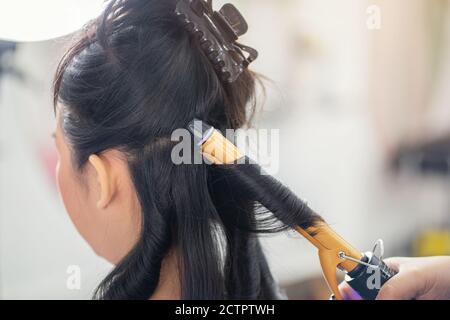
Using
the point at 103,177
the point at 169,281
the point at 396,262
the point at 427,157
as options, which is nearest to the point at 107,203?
the point at 103,177

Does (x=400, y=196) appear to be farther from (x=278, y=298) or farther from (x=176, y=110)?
(x=176, y=110)

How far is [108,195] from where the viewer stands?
76cm

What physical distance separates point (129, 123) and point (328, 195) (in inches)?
21.1

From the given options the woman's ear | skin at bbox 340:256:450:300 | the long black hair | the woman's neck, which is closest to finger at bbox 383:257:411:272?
skin at bbox 340:256:450:300

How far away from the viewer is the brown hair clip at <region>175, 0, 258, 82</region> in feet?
2.24

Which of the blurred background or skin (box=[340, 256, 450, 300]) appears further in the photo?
the blurred background

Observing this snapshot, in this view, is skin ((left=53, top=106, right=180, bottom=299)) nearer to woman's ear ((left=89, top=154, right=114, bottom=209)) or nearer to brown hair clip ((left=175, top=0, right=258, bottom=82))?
woman's ear ((left=89, top=154, right=114, bottom=209))

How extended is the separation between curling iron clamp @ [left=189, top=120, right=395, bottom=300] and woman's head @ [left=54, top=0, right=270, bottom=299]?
4cm

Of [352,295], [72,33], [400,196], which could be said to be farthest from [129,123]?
[400,196]

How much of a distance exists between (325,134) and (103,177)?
556 mm

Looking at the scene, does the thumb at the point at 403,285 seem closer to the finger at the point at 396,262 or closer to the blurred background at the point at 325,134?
the finger at the point at 396,262

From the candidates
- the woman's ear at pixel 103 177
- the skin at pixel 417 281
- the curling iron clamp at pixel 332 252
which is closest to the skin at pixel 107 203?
the woman's ear at pixel 103 177

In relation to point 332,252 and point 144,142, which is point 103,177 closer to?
point 144,142

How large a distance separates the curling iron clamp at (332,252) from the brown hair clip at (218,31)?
86 mm
